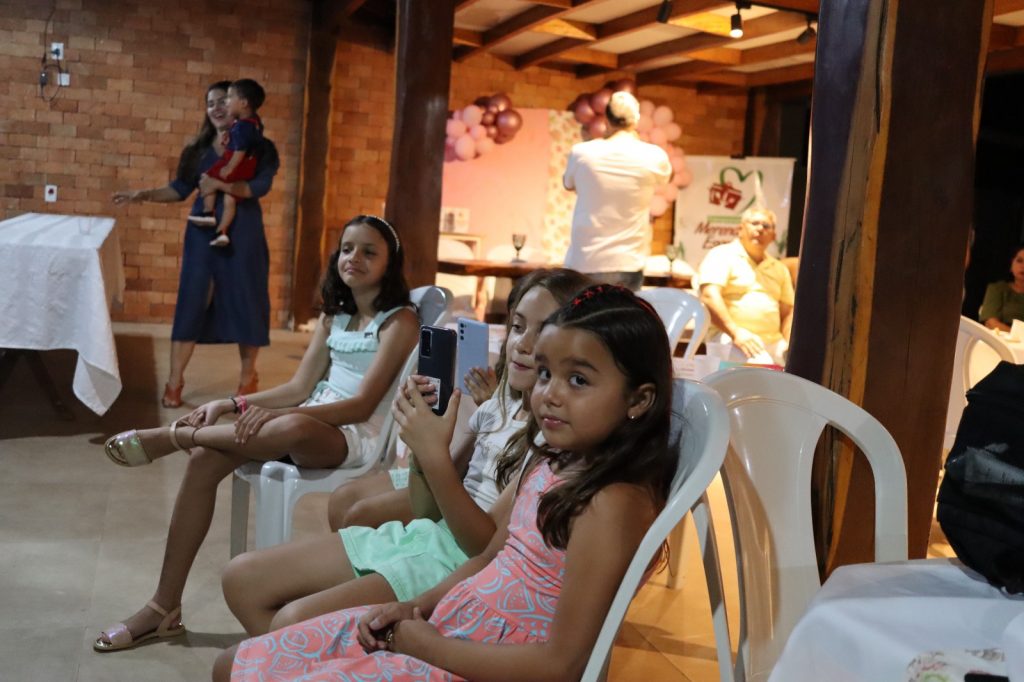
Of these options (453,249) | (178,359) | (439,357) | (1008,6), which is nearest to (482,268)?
(453,249)

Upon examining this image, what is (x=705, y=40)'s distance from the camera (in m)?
7.82

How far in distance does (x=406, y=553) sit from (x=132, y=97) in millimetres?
6980

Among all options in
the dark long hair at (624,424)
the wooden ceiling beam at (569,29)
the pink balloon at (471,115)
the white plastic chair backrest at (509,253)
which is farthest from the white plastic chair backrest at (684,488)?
the pink balloon at (471,115)

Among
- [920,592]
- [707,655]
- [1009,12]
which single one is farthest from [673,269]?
[920,592]

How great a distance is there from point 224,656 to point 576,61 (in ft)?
27.7

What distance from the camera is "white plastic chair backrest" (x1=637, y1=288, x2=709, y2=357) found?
3.50 meters

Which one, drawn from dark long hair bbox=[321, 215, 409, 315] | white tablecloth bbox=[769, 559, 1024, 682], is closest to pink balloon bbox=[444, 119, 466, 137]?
dark long hair bbox=[321, 215, 409, 315]

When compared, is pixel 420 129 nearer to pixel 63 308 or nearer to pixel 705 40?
pixel 63 308

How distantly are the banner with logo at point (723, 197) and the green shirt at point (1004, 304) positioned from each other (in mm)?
3385

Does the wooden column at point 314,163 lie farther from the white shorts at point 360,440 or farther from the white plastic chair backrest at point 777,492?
the white plastic chair backrest at point 777,492

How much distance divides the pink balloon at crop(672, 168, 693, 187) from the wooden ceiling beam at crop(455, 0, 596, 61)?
6.99 ft

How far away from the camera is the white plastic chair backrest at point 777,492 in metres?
1.67

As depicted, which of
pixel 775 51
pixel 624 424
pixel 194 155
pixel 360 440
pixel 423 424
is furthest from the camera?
pixel 775 51

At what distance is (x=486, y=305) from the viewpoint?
8.15 m
